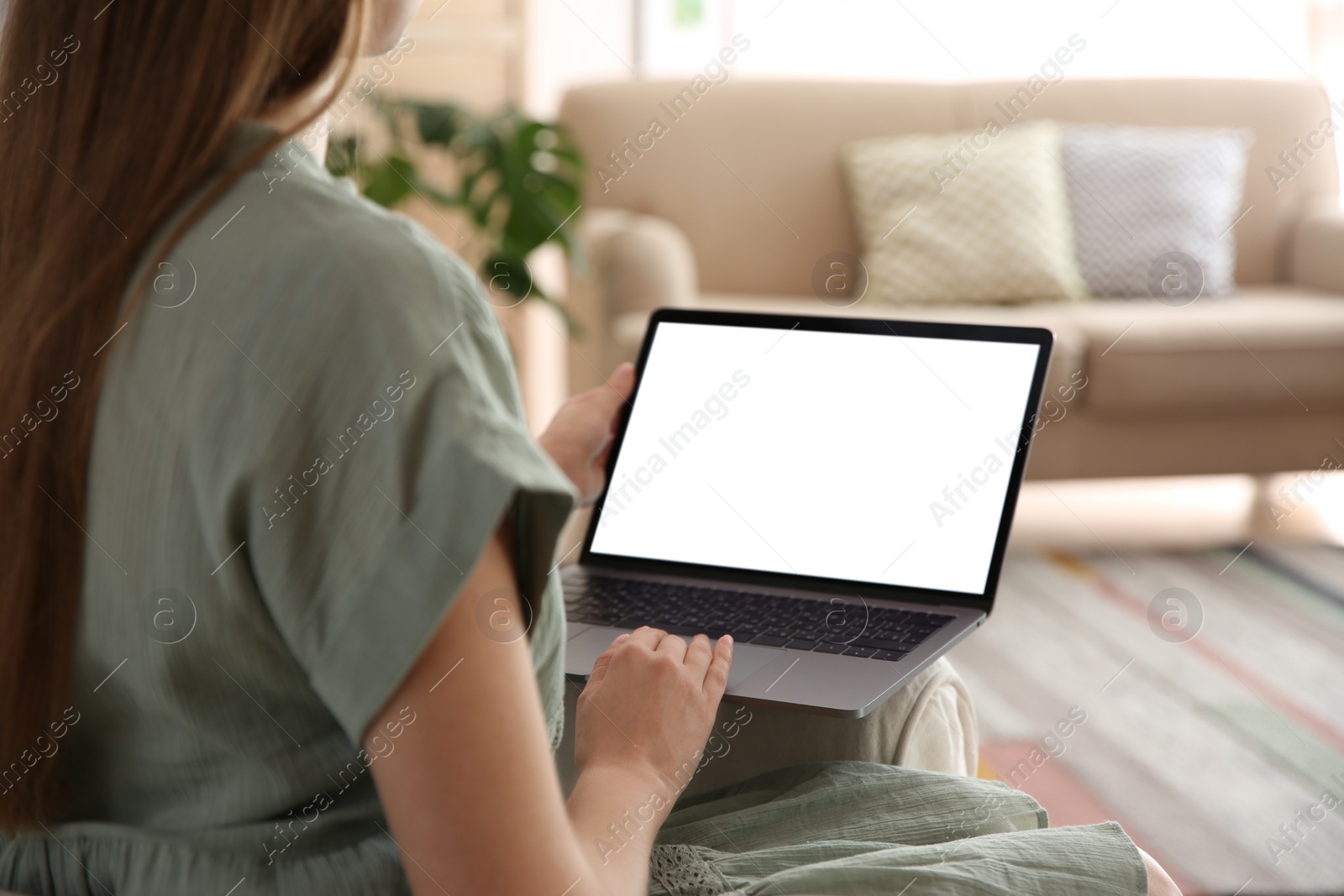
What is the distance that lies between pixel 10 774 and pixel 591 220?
229cm

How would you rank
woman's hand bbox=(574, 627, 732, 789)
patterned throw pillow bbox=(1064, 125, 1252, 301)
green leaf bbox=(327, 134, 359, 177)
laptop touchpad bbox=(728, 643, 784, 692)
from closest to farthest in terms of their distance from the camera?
woman's hand bbox=(574, 627, 732, 789) < laptop touchpad bbox=(728, 643, 784, 692) < green leaf bbox=(327, 134, 359, 177) < patterned throw pillow bbox=(1064, 125, 1252, 301)

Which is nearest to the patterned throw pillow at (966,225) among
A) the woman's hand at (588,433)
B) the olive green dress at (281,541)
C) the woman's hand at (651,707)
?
the woman's hand at (588,433)

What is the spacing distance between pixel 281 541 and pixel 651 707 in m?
0.25

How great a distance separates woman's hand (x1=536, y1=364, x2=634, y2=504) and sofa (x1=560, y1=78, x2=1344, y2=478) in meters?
1.44

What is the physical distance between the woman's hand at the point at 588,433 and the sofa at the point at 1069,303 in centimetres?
144

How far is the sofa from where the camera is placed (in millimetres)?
2461

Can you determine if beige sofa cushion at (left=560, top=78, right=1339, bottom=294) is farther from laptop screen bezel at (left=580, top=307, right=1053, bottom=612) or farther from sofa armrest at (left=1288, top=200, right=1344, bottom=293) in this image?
laptop screen bezel at (left=580, top=307, right=1053, bottom=612)

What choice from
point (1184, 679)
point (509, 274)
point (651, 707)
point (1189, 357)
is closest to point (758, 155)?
point (509, 274)

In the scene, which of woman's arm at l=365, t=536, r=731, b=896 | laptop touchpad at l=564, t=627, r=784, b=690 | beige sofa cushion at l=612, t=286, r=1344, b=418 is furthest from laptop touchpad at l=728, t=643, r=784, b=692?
beige sofa cushion at l=612, t=286, r=1344, b=418

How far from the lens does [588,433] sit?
939mm

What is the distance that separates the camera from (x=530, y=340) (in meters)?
3.60

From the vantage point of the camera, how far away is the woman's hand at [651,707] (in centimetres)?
61

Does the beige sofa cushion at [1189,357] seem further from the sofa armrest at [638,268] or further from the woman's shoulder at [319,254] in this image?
the woman's shoulder at [319,254]

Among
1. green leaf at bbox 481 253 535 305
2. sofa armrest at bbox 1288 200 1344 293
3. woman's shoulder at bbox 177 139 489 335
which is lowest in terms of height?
green leaf at bbox 481 253 535 305
